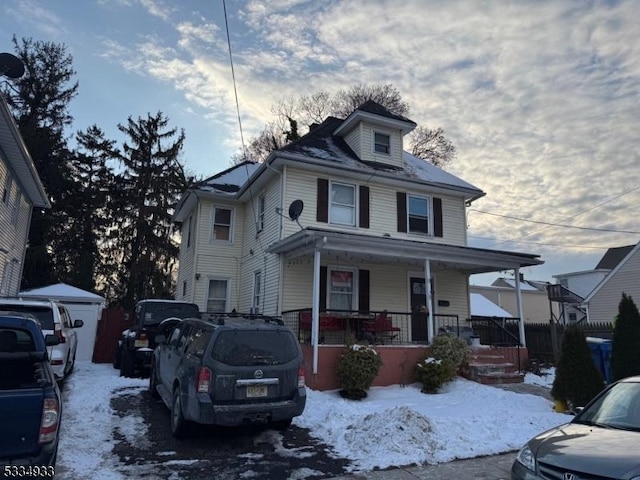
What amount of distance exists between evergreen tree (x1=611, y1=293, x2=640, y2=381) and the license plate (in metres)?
7.04

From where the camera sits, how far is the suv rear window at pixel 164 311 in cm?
1190

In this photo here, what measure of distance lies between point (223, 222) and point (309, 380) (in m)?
8.91

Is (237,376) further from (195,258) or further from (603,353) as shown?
(195,258)

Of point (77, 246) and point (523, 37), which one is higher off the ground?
point (523, 37)

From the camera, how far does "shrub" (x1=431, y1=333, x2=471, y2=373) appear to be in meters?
11.4

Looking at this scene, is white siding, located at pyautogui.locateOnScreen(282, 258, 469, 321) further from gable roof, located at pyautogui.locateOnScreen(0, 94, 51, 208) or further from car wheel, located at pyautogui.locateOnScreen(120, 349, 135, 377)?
gable roof, located at pyautogui.locateOnScreen(0, 94, 51, 208)

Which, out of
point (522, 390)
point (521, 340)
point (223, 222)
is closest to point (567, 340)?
point (522, 390)

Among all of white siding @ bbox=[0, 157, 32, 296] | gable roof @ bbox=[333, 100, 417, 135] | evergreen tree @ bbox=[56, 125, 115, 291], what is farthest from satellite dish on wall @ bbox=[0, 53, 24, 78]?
evergreen tree @ bbox=[56, 125, 115, 291]

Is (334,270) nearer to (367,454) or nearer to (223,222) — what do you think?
(223,222)

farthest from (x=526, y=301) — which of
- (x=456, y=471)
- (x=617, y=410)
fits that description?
(x=617, y=410)

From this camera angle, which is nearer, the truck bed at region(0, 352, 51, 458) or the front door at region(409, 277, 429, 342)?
the truck bed at region(0, 352, 51, 458)

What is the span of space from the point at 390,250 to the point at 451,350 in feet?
10.0

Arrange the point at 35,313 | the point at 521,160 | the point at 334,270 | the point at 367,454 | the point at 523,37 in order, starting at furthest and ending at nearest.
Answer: the point at 521,160
the point at 334,270
the point at 523,37
the point at 35,313
the point at 367,454

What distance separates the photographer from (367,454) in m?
6.19
